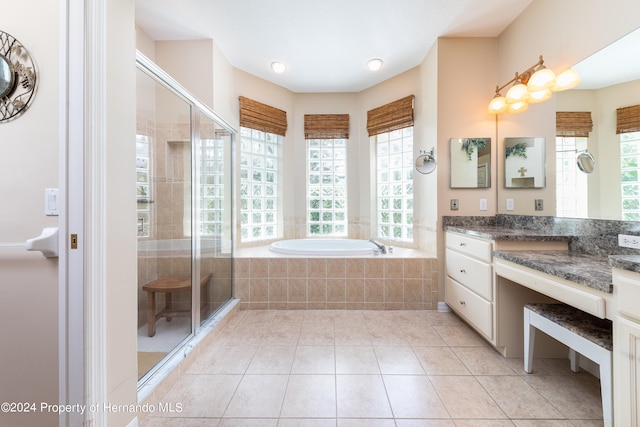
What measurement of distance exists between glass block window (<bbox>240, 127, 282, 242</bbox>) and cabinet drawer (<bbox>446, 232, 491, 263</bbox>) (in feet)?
7.09

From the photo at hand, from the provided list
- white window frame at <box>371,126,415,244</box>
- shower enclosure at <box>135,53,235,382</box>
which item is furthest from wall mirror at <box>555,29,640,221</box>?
shower enclosure at <box>135,53,235,382</box>

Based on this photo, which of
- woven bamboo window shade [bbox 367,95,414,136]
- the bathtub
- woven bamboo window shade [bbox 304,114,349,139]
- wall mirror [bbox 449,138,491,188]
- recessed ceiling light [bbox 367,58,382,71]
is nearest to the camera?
wall mirror [bbox 449,138,491,188]

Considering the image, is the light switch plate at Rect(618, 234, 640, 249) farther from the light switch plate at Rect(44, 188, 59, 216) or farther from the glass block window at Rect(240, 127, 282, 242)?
the glass block window at Rect(240, 127, 282, 242)

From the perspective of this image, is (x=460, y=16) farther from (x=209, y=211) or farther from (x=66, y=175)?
(x=66, y=175)

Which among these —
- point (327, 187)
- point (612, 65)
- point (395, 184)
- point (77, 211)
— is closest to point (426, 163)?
point (395, 184)

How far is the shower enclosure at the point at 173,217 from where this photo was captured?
166 centimetres

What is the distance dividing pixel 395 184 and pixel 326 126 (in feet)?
4.08

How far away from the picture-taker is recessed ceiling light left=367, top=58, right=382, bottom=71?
2801 mm

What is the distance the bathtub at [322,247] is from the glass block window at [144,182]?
132 cm

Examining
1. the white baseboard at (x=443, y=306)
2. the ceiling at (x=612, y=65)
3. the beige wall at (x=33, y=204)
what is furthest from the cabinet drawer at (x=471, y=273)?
the beige wall at (x=33, y=204)

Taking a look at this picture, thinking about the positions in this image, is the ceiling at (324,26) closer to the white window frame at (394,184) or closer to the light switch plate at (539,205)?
the white window frame at (394,184)

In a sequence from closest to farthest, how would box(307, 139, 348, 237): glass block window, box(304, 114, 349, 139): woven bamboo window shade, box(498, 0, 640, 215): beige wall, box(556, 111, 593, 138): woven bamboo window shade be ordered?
box(498, 0, 640, 215): beige wall < box(556, 111, 593, 138): woven bamboo window shade < box(304, 114, 349, 139): woven bamboo window shade < box(307, 139, 348, 237): glass block window

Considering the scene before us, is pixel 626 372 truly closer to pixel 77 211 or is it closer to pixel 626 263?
pixel 626 263

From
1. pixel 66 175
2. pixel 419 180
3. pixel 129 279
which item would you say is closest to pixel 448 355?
pixel 419 180
